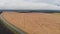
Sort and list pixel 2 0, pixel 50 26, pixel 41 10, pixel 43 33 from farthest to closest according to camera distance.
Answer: pixel 2 0
pixel 41 10
pixel 50 26
pixel 43 33

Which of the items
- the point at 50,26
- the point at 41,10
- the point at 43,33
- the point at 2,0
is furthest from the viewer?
the point at 2,0

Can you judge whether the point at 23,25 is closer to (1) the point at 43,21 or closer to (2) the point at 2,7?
(1) the point at 43,21

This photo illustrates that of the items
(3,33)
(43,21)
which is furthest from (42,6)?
(3,33)

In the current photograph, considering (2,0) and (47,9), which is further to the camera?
(2,0)

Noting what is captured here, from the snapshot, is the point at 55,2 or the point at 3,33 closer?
the point at 3,33

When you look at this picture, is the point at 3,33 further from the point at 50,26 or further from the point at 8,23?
the point at 50,26

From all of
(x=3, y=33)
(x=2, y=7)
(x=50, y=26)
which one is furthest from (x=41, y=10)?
(x=3, y=33)

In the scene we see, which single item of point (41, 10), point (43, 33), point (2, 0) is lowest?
point (43, 33)

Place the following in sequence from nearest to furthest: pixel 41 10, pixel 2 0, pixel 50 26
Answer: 1. pixel 50 26
2. pixel 41 10
3. pixel 2 0

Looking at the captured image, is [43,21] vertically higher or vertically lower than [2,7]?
lower
